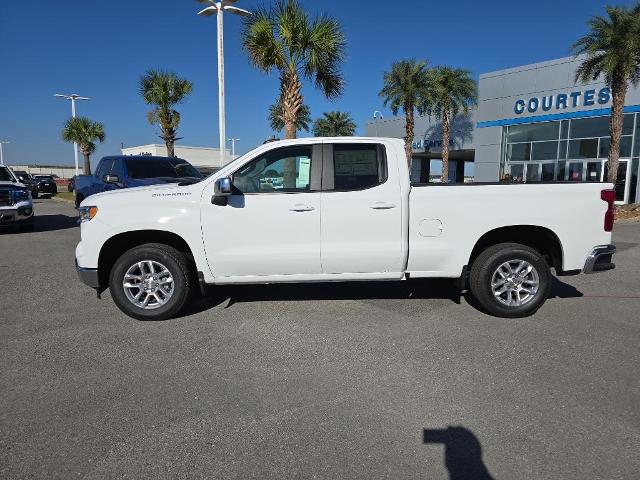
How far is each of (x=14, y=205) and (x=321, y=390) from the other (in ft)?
37.8

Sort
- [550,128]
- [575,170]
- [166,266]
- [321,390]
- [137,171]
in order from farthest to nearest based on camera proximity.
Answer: [550,128] < [575,170] < [137,171] < [166,266] < [321,390]

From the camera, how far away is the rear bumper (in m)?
5.00

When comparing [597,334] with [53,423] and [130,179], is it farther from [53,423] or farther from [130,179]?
[130,179]

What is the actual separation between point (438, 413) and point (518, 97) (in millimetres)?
29951

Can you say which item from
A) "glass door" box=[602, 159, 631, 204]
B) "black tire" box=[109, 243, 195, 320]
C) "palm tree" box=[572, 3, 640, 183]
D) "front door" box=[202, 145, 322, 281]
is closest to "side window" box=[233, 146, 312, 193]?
"front door" box=[202, 145, 322, 281]

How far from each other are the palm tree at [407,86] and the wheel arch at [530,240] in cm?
2632

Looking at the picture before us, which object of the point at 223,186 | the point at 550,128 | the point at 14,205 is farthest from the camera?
the point at 550,128

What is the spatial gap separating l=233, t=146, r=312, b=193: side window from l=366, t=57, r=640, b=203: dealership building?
19.4 meters

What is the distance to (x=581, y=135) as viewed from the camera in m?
25.6

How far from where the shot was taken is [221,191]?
4598 mm

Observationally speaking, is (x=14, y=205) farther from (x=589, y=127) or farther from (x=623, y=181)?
(x=589, y=127)

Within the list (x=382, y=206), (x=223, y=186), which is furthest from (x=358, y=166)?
(x=223, y=186)

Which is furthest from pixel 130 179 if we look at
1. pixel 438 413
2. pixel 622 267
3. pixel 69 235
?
pixel 622 267

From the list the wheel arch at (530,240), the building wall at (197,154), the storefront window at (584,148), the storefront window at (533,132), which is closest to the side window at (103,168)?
the wheel arch at (530,240)
